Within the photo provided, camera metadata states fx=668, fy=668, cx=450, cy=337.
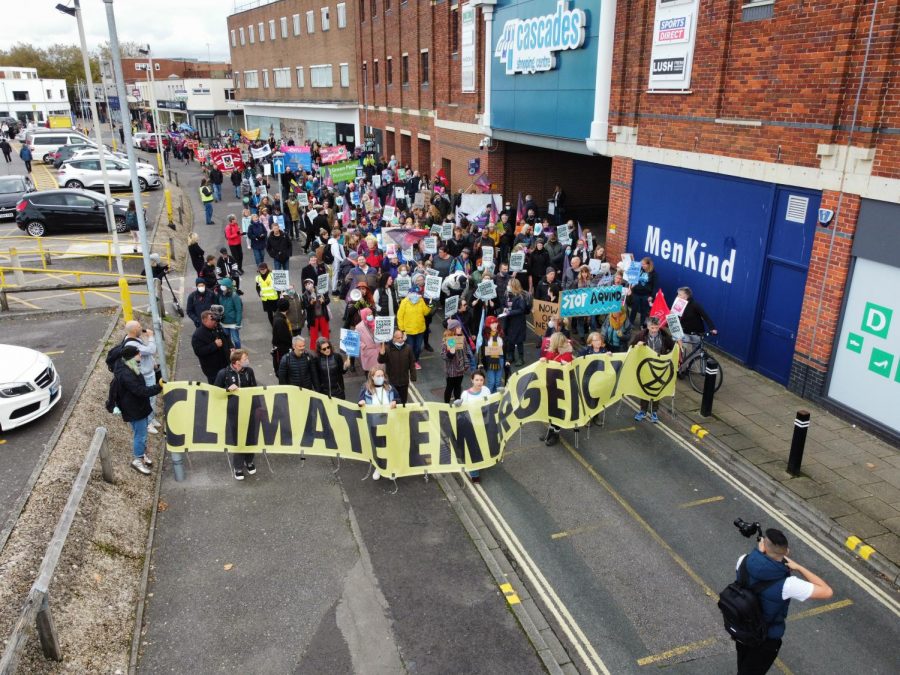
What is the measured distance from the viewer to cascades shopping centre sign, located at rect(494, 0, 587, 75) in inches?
714

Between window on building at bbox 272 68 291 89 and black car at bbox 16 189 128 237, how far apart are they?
121 ft

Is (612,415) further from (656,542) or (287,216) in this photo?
(287,216)

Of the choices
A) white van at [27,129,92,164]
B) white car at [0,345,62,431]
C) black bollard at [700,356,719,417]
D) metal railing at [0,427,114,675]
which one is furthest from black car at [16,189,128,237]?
white van at [27,129,92,164]

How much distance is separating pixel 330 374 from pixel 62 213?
808 inches

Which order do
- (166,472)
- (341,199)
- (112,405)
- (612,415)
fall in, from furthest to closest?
(341,199)
(612,415)
(166,472)
(112,405)

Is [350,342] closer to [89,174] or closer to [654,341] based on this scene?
[654,341]

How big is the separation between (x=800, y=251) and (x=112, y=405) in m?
11.5

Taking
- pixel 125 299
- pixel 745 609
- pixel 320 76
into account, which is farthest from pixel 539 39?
pixel 320 76

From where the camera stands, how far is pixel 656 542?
8266 millimetres

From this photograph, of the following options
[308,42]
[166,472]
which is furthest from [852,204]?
[308,42]

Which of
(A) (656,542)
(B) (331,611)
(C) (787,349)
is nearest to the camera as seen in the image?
(B) (331,611)

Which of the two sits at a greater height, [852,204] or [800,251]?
[852,204]

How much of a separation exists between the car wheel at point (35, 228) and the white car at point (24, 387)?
16852 millimetres

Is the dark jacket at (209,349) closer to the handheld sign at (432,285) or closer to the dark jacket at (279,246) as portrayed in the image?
the handheld sign at (432,285)
